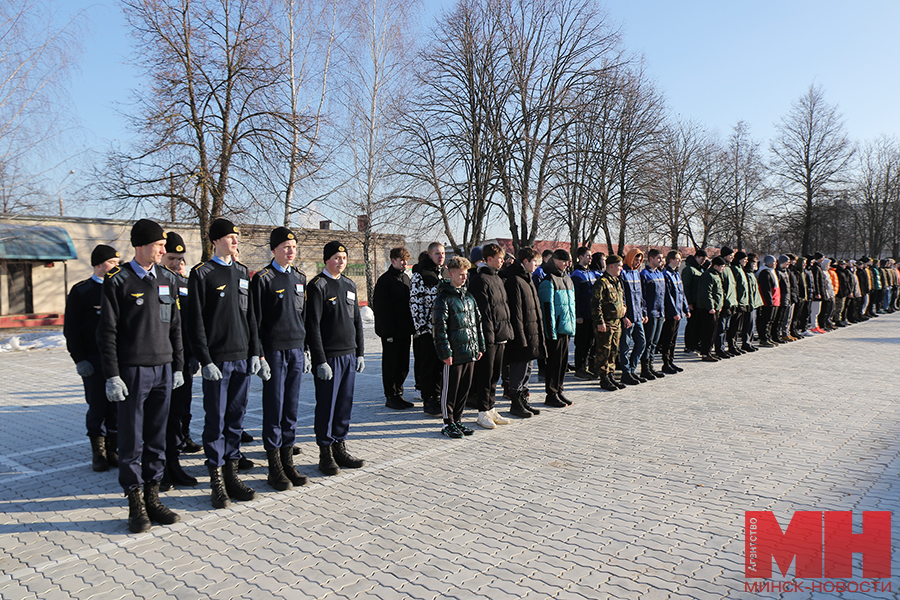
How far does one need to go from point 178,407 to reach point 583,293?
690cm

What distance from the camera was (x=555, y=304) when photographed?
7898 millimetres

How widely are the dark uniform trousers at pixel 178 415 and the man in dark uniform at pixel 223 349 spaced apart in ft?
1.77

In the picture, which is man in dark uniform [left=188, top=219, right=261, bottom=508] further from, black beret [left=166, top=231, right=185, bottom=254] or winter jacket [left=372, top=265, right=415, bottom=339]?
winter jacket [left=372, top=265, right=415, bottom=339]

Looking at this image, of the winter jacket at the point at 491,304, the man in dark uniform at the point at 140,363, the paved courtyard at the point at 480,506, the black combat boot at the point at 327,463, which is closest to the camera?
the paved courtyard at the point at 480,506

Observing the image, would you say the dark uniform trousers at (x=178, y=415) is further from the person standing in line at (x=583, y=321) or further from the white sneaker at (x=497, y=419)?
the person standing in line at (x=583, y=321)

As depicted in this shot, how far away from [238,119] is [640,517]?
17429 millimetres

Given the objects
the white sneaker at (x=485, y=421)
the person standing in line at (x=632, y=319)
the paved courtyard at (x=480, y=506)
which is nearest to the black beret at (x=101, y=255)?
the paved courtyard at (x=480, y=506)

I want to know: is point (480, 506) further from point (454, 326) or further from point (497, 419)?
point (497, 419)

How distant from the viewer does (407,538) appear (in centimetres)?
392

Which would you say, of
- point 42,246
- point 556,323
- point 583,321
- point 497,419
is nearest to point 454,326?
point 497,419

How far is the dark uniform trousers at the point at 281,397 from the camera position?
4934mm

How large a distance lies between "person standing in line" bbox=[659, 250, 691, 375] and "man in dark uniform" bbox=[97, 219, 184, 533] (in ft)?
26.9

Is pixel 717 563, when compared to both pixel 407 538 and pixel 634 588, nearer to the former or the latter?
pixel 634 588

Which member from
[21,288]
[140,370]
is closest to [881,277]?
[140,370]
